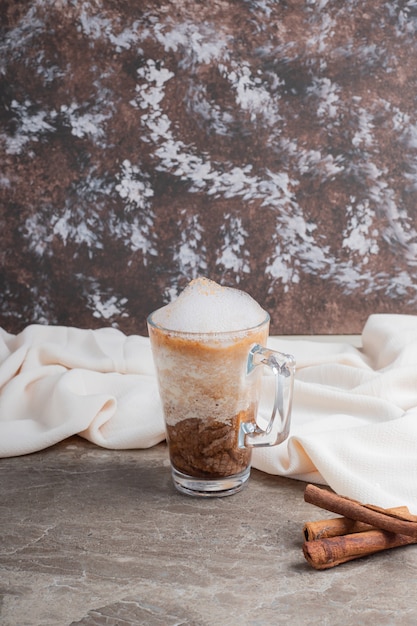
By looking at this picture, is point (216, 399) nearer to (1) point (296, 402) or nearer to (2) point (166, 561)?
(2) point (166, 561)

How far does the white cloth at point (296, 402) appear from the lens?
121 cm

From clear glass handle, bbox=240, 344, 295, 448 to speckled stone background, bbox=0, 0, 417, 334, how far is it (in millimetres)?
833

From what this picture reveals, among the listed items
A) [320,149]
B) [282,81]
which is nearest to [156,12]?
[282,81]

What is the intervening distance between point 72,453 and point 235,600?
0.47 m

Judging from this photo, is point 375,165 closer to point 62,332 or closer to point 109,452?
point 62,332

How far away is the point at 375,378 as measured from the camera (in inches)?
56.9

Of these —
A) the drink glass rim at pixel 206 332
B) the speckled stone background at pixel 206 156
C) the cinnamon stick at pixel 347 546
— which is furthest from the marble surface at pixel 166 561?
the speckled stone background at pixel 206 156

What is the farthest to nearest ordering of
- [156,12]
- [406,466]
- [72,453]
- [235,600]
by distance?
[156,12], [72,453], [406,466], [235,600]

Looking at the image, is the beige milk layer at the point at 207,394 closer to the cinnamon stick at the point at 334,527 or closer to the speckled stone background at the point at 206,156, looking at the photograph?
the cinnamon stick at the point at 334,527

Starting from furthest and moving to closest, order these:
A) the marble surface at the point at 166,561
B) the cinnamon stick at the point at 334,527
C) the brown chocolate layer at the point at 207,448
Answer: the brown chocolate layer at the point at 207,448
the cinnamon stick at the point at 334,527
the marble surface at the point at 166,561

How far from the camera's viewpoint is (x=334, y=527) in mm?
1077

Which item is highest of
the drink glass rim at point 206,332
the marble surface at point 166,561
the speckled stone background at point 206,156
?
the speckled stone background at point 206,156

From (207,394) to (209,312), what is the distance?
10cm

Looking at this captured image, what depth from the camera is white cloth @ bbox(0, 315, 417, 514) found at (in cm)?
121
